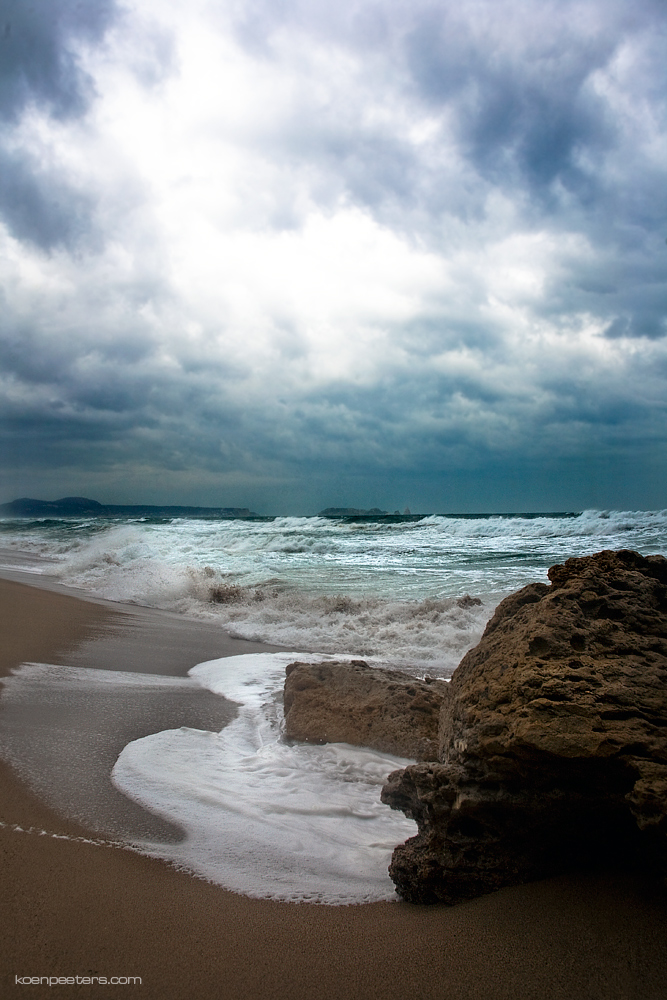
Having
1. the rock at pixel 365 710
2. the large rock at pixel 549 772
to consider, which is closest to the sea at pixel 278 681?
the rock at pixel 365 710

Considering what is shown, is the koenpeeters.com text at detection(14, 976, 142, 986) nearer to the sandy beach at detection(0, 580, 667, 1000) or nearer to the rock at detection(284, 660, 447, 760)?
the sandy beach at detection(0, 580, 667, 1000)

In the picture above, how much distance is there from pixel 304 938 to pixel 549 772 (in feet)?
3.52

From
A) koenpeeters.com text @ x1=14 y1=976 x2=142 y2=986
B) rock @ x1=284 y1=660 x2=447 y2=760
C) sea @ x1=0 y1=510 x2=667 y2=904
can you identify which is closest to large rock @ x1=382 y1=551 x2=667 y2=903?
sea @ x1=0 y1=510 x2=667 y2=904

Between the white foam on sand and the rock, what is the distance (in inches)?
5.0

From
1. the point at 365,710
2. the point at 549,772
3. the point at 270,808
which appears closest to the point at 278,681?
the point at 365,710

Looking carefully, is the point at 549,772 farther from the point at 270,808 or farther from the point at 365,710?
the point at 365,710

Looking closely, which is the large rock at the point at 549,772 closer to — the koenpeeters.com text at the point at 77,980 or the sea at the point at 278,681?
the sea at the point at 278,681

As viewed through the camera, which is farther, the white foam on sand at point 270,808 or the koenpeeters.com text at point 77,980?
the white foam on sand at point 270,808

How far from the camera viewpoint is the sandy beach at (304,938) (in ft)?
5.51

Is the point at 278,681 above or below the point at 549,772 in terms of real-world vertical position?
below

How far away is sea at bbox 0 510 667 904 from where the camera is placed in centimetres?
257

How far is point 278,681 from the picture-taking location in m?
5.82

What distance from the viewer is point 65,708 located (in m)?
4.34

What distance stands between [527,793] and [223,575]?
14298mm
